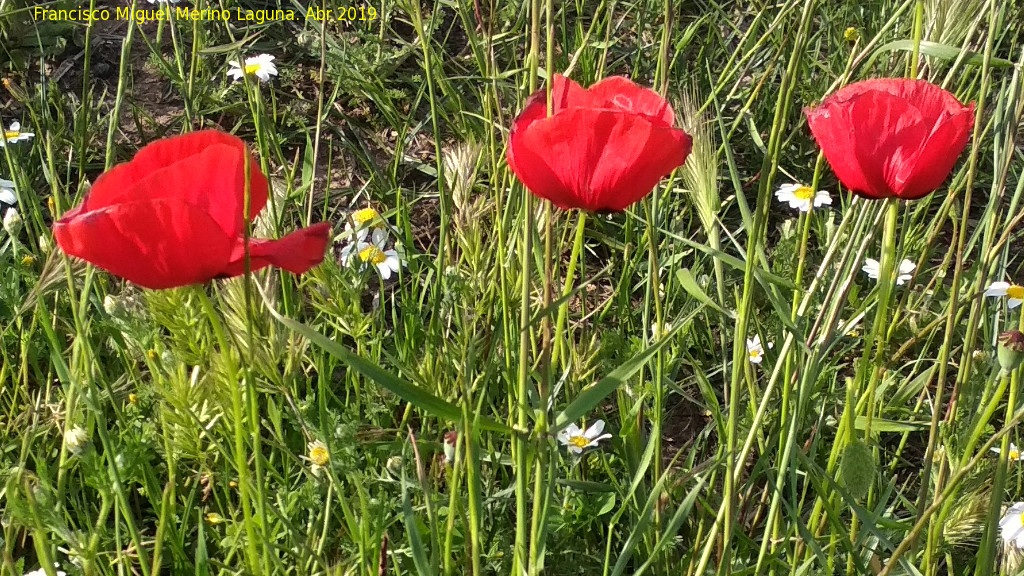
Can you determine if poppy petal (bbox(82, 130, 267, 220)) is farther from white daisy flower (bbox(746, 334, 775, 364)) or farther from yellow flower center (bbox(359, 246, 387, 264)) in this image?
white daisy flower (bbox(746, 334, 775, 364))

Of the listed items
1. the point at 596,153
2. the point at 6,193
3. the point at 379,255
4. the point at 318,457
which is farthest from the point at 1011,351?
the point at 6,193

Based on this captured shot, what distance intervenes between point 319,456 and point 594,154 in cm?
38

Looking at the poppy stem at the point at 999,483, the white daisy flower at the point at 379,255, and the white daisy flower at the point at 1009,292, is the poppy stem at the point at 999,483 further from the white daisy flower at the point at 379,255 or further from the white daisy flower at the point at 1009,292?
the white daisy flower at the point at 379,255

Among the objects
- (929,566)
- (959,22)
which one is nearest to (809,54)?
(959,22)

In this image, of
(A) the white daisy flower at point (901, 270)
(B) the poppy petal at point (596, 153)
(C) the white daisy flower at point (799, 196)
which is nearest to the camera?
(B) the poppy petal at point (596, 153)

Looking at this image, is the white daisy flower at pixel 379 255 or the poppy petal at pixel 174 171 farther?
the white daisy flower at pixel 379 255

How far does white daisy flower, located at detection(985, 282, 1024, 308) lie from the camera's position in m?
1.50

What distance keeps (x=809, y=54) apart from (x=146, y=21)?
1.44 metres

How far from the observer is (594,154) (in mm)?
748

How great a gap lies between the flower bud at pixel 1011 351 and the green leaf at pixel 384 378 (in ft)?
1.23

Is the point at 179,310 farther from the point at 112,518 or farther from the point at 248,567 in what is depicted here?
the point at 112,518

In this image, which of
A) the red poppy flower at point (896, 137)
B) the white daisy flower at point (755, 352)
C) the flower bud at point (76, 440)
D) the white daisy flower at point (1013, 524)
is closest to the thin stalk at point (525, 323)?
the red poppy flower at point (896, 137)

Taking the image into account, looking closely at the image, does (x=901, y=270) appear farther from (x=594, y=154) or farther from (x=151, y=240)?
(x=151, y=240)

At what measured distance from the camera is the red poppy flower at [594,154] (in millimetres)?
731
